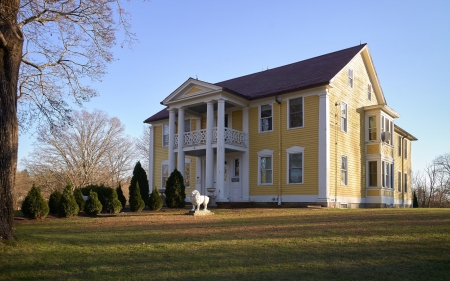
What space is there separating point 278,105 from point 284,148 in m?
2.37

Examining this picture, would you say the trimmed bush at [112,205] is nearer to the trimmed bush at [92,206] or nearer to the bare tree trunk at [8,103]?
the trimmed bush at [92,206]

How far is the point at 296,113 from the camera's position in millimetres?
21516

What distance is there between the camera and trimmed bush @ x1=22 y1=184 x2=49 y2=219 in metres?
14.2

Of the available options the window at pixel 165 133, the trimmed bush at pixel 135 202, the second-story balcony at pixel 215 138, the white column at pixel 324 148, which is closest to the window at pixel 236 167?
the second-story balcony at pixel 215 138

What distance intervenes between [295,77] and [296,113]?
2.70 meters

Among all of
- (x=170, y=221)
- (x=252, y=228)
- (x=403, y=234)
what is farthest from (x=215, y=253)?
(x=170, y=221)

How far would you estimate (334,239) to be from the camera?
30.5 feet

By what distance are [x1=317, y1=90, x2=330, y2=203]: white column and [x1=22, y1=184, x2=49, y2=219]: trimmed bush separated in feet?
40.4

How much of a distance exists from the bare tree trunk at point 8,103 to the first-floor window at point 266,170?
47.8 ft

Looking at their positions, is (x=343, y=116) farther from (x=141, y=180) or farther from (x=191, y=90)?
(x=141, y=180)

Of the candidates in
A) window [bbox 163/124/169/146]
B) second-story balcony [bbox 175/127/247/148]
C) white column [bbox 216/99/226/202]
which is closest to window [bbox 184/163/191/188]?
window [bbox 163/124/169/146]

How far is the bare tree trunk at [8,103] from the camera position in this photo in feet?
30.9

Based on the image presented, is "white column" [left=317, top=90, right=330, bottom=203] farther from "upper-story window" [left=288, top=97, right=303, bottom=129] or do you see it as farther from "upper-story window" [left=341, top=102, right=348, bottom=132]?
"upper-story window" [left=341, top=102, right=348, bottom=132]

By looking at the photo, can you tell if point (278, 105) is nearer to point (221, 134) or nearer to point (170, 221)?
point (221, 134)
